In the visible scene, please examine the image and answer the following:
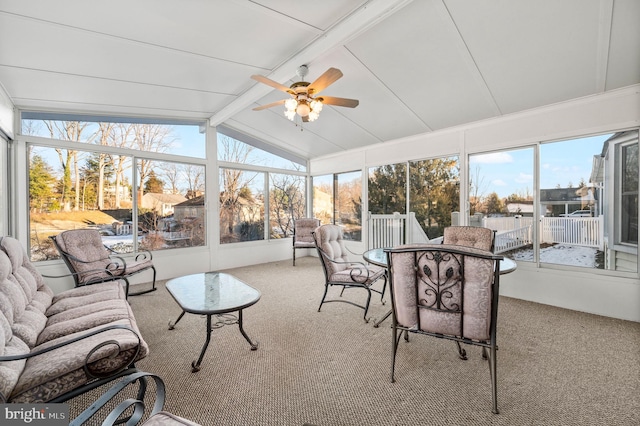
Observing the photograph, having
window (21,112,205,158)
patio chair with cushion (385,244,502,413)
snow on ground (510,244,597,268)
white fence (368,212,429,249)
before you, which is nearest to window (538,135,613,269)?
snow on ground (510,244,597,268)

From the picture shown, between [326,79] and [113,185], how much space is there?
383 centimetres

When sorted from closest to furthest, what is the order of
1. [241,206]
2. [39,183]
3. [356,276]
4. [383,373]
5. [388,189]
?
[383,373] < [356,276] < [39,183] < [388,189] < [241,206]

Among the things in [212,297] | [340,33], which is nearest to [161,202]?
[212,297]

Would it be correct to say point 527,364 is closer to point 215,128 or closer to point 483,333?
point 483,333

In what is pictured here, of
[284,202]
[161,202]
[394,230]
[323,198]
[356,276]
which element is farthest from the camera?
[323,198]

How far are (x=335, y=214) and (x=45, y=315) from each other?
5.12 m

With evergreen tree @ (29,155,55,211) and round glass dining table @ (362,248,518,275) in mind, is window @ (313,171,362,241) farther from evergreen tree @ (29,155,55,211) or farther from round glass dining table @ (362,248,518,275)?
evergreen tree @ (29,155,55,211)

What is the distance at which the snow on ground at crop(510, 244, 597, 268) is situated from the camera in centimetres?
336

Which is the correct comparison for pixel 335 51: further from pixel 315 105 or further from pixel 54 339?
pixel 54 339

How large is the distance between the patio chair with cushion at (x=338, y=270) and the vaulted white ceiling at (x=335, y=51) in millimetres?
1956

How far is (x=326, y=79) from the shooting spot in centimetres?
259

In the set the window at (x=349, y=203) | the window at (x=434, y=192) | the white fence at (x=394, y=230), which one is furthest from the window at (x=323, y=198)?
the window at (x=434, y=192)

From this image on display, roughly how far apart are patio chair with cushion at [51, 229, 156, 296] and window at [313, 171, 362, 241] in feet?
12.6

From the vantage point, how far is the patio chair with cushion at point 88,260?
3.33 m
